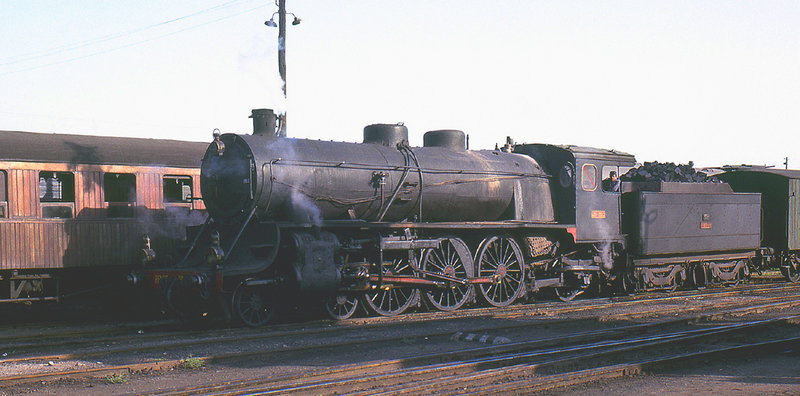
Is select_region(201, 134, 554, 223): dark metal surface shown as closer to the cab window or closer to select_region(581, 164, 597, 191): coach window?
select_region(581, 164, 597, 191): coach window

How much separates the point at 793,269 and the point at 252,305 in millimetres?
13609

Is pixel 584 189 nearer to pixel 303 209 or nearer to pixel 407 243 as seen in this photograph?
pixel 407 243

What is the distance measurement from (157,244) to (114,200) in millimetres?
988

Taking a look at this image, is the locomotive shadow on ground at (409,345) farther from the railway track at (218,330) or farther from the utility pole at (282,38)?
the utility pole at (282,38)

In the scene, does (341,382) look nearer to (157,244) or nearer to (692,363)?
(692,363)

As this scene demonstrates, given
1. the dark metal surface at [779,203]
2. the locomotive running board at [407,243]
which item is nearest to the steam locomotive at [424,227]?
the locomotive running board at [407,243]

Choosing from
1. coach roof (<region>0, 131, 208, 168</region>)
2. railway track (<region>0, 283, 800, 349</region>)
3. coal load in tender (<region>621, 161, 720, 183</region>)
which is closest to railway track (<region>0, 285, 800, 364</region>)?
railway track (<region>0, 283, 800, 349</region>)

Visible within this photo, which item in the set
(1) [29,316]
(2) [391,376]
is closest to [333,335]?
(2) [391,376]

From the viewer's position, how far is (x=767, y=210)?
17172 mm

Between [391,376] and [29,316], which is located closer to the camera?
[391,376]

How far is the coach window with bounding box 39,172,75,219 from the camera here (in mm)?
11148

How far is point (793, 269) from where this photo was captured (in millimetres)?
17328

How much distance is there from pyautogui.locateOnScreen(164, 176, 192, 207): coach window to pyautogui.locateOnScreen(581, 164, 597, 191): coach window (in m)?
6.82

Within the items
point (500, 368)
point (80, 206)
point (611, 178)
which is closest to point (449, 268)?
point (611, 178)
